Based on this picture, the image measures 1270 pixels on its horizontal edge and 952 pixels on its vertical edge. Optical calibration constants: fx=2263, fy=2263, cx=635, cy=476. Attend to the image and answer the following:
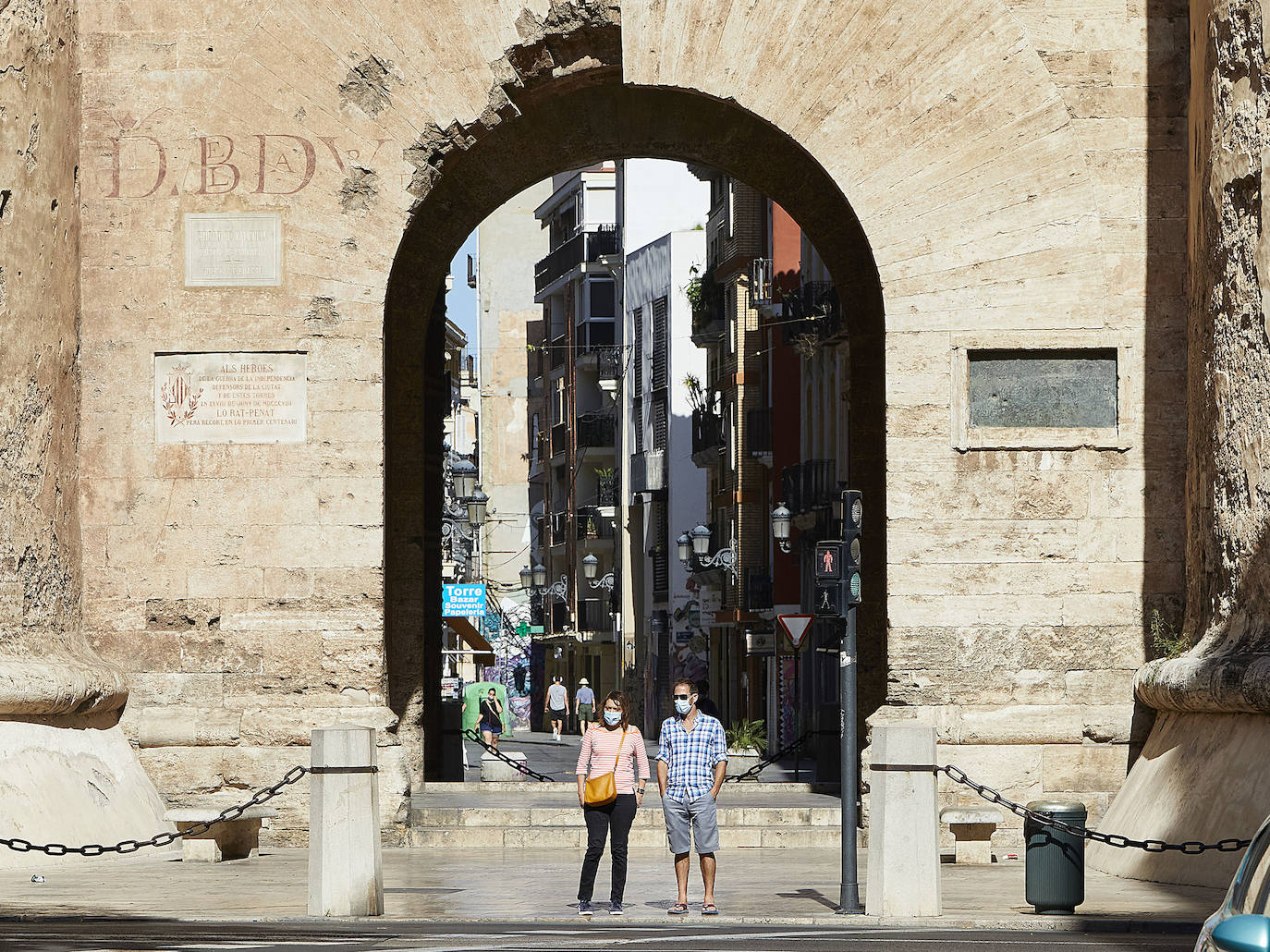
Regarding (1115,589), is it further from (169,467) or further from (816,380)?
(816,380)

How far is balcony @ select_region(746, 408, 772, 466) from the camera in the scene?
39.5m

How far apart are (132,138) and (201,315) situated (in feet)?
4.79

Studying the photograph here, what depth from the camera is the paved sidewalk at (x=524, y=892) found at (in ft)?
39.5

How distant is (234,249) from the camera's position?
673 inches

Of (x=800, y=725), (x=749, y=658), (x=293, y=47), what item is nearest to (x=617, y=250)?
(x=749, y=658)

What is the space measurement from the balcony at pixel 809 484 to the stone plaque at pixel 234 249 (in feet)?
53.3

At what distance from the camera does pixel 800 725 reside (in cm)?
3497

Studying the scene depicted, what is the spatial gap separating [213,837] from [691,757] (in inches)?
169

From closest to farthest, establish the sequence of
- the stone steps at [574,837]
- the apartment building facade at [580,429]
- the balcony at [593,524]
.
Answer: the stone steps at [574,837], the balcony at [593,524], the apartment building facade at [580,429]

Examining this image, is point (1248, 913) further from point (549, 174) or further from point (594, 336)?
point (594, 336)

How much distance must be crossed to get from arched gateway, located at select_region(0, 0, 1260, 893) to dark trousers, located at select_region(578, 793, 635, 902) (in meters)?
4.07

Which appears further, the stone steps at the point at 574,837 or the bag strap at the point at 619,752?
the stone steps at the point at 574,837

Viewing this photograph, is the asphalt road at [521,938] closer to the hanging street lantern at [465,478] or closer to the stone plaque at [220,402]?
the stone plaque at [220,402]

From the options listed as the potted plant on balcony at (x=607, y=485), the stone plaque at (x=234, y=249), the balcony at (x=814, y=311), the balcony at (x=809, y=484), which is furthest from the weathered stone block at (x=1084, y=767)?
the potted plant on balcony at (x=607, y=485)
